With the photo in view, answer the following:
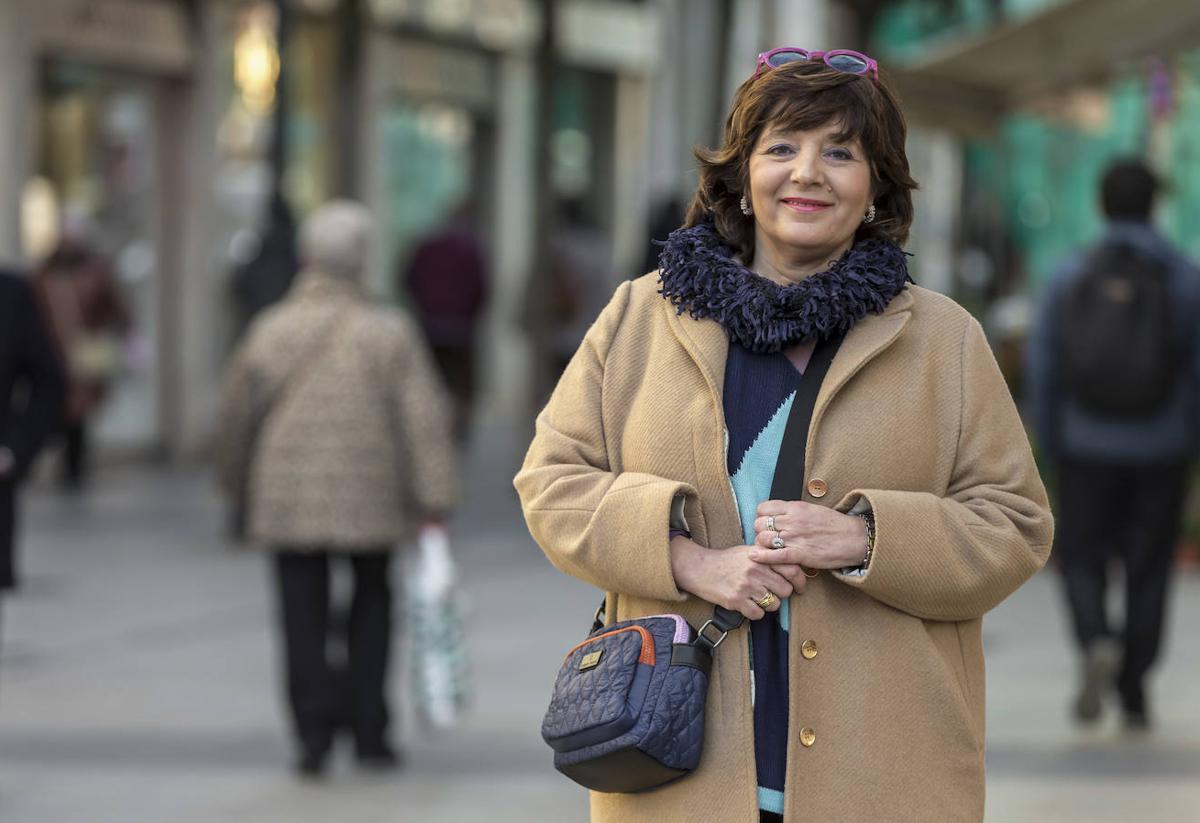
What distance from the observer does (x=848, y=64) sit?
125 inches

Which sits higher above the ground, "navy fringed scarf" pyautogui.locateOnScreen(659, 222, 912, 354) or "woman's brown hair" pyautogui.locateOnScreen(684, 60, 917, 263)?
"woman's brown hair" pyautogui.locateOnScreen(684, 60, 917, 263)

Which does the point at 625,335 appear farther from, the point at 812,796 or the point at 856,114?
the point at 812,796

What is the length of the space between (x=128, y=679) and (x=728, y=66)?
18.2ft

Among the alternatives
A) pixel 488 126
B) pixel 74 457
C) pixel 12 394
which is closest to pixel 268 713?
pixel 12 394

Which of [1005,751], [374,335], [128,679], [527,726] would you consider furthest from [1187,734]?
[128,679]

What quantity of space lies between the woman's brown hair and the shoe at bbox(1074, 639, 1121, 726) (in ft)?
14.9

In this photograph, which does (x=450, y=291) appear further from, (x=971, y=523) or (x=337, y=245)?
(x=971, y=523)

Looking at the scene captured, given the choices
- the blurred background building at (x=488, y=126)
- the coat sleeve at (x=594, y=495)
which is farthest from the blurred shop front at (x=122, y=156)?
the coat sleeve at (x=594, y=495)

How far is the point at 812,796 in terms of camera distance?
3.05 m

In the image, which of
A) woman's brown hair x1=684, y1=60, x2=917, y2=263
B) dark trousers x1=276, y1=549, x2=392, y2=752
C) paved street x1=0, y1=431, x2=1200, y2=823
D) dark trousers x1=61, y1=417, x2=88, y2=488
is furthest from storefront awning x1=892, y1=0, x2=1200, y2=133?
woman's brown hair x1=684, y1=60, x2=917, y2=263

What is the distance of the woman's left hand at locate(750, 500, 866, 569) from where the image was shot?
9.90ft

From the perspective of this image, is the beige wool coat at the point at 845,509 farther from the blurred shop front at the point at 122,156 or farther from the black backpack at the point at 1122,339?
the blurred shop front at the point at 122,156

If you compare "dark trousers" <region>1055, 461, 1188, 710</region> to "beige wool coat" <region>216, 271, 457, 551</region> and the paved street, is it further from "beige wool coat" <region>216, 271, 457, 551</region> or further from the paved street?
"beige wool coat" <region>216, 271, 457, 551</region>

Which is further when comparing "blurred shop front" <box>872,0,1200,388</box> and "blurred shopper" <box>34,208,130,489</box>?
"blurred shopper" <box>34,208,130,489</box>
